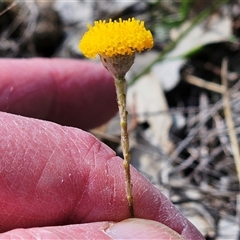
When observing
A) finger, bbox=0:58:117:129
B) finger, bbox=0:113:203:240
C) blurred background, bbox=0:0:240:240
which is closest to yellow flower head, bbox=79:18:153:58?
finger, bbox=0:113:203:240

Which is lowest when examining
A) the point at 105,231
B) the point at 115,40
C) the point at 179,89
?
the point at 105,231

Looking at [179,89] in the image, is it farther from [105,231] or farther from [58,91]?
[105,231]

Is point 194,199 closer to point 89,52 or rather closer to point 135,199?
point 135,199

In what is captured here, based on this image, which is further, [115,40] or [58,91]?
[58,91]

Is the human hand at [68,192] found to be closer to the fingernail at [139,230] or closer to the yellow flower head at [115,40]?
the fingernail at [139,230]

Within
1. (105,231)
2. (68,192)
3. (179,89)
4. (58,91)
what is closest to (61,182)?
(68,192)

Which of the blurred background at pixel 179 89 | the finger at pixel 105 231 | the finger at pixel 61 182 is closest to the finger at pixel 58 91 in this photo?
the blurred background at pixel 179 89
